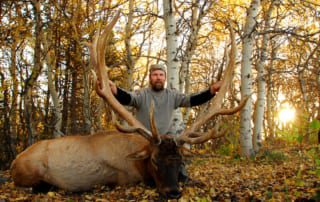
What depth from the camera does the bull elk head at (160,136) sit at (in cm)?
461

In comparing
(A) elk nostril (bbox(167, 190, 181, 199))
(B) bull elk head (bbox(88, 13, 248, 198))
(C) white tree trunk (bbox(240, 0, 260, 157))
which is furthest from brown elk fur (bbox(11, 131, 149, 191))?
(C) white tree trunk (bbox(240, 0, 260, 157))

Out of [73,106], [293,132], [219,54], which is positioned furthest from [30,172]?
[219,54]

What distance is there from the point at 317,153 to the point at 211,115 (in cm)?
189

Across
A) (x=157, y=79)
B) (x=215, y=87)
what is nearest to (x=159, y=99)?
(x=157, y=79)

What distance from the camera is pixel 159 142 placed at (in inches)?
193

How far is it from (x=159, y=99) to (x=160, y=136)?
4.27ft

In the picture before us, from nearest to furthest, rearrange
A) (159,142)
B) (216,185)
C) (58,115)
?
1. (159,142)
2. (216,185)
3. (58,115)

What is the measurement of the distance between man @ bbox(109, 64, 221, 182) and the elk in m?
0.42

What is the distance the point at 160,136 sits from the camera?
509 centimetres

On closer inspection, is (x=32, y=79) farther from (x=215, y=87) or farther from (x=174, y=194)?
(x=174, y=194)

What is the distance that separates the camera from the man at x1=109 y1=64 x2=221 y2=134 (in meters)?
6.13

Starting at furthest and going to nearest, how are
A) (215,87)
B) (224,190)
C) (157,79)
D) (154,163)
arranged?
(157,79) → (215,87) → (224,190) → (154,163)

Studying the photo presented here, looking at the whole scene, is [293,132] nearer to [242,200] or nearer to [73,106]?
[242,200]

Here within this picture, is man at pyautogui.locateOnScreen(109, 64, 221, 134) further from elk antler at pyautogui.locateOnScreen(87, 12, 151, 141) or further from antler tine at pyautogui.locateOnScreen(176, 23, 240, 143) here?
elk antler at pyautogui.locateOnScreen(87, 12, 151, 141)
